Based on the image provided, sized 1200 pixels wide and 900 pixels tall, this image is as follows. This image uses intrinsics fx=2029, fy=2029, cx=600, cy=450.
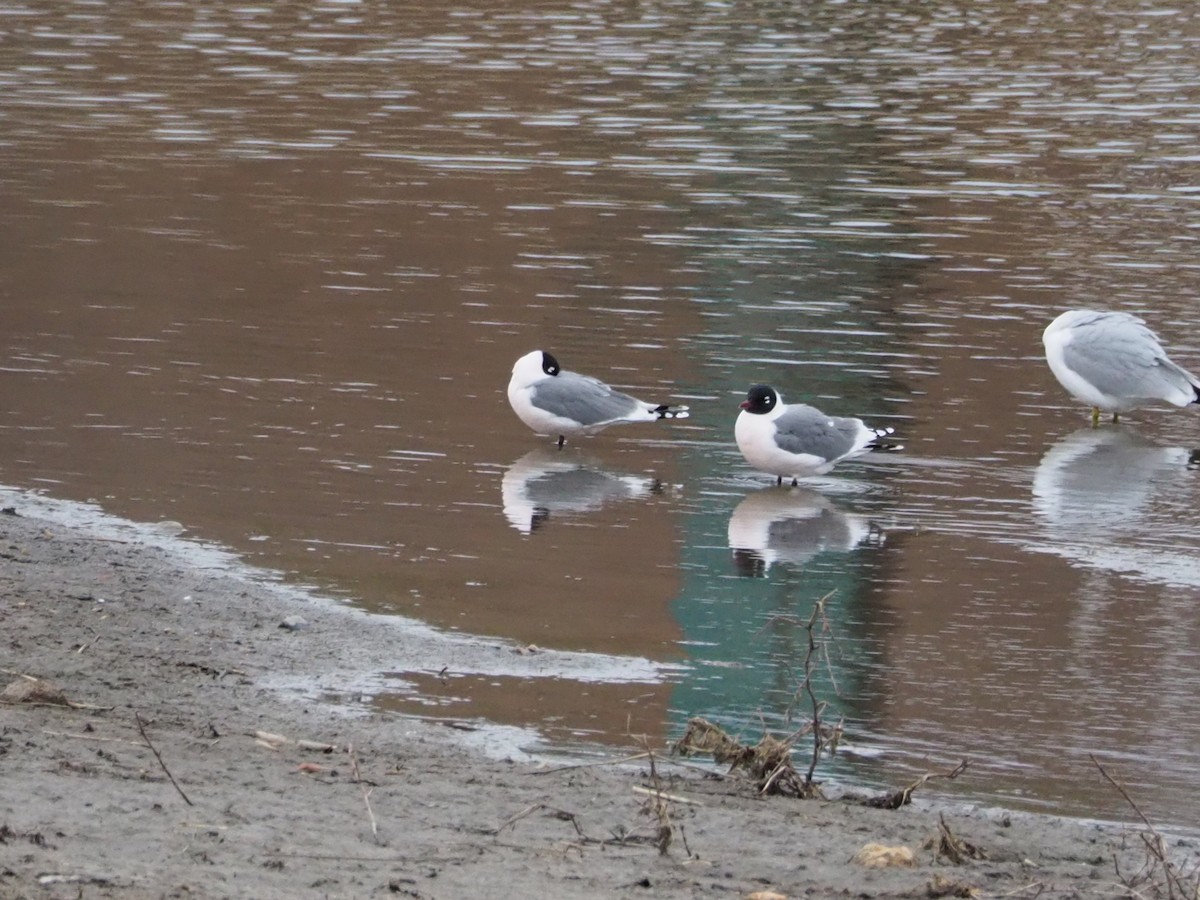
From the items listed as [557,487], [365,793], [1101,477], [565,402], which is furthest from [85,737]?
[1101,477]

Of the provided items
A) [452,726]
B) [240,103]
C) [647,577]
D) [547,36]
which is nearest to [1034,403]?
[647,577]

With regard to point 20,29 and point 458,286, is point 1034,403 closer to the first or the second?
point 458,286

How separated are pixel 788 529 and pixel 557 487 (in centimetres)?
146

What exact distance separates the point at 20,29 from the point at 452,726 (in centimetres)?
3049

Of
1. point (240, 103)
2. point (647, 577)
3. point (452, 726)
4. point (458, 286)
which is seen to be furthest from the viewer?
point (240, 103)

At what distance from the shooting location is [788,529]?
10594 millimetres

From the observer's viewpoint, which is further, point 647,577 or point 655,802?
point 647,577

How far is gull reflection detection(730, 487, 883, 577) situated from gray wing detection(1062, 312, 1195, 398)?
8.18ft

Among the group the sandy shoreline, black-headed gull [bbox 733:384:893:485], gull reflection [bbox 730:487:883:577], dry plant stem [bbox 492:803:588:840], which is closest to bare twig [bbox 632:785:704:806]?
the sandy shoreline

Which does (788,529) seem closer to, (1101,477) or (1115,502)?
(1115,502)

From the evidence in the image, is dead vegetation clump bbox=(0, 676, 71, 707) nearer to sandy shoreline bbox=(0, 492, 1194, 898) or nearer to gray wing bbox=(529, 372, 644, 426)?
sandy shoreline bbox=(0, 492, 1194, 898)

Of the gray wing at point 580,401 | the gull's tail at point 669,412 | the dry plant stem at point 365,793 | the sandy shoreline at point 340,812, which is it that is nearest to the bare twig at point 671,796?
the sandy shoreline at point 340,812

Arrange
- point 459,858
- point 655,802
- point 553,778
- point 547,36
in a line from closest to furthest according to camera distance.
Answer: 1. point 459,858
2. point 655,802
3. point 553,778
4. point 547,36

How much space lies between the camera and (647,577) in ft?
31.3
